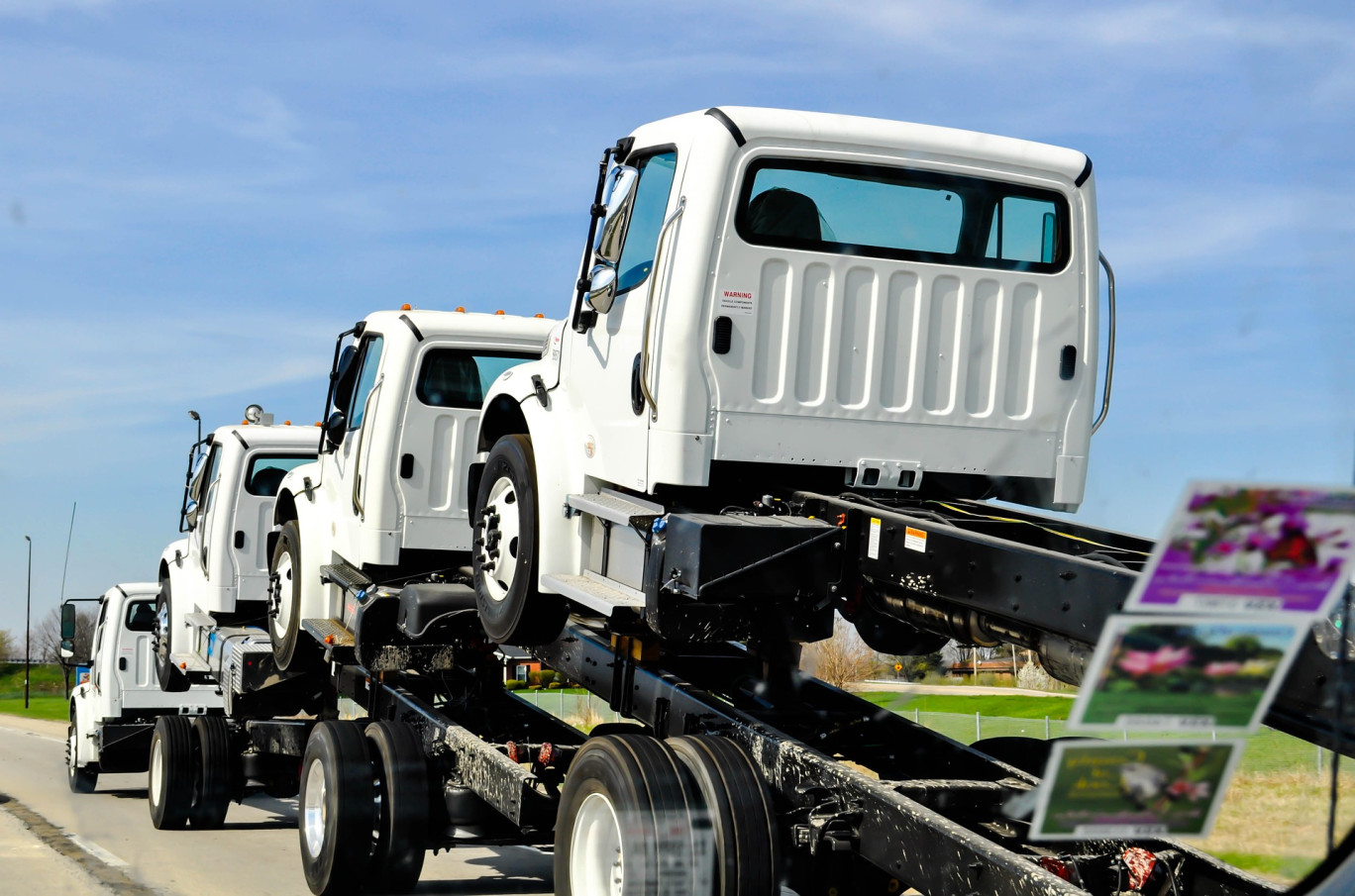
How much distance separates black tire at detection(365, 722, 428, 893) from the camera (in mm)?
7461

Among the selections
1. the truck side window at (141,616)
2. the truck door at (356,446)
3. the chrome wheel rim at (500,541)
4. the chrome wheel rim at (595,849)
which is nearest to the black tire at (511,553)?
the chrome wheel rim at (500,541)

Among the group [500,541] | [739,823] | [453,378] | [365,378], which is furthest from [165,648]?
[739,823]

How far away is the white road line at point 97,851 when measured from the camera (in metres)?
9.57

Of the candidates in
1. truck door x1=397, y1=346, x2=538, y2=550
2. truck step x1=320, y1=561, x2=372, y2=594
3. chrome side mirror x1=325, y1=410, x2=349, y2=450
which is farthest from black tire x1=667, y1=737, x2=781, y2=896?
chrome side mirror x1=325, y1=410, x2=349, y2=450

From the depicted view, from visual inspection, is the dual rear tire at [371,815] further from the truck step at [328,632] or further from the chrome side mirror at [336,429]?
the chrome side mirror at [336,429]

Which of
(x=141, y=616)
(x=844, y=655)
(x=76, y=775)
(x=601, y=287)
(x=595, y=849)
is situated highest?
(x=601, y=287)

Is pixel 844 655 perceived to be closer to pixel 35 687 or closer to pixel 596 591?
pixel 596 591

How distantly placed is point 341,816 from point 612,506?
3205 mm

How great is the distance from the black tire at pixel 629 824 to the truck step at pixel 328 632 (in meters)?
3.61

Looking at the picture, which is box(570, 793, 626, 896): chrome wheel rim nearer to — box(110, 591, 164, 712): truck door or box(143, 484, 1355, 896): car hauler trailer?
box(143, 484, 1355, 896): car hauler trailer

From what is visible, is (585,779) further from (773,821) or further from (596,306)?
(596,306)

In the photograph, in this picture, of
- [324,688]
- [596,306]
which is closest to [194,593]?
[324,688]

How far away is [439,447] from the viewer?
834cm

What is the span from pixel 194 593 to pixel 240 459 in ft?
5.75
